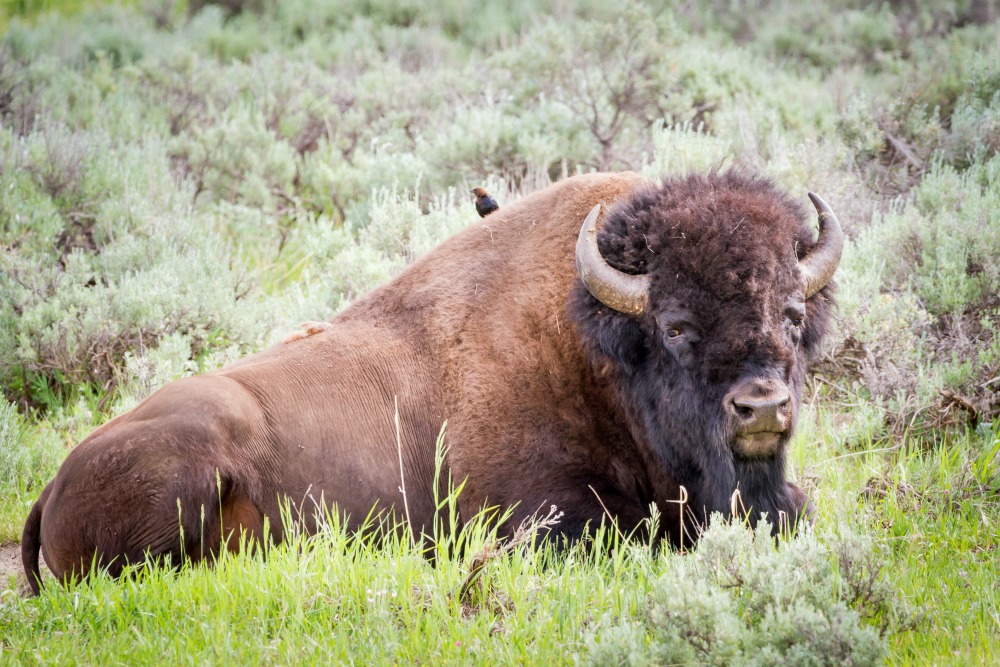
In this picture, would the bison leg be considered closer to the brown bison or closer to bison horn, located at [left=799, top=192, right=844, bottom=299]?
the brown bison

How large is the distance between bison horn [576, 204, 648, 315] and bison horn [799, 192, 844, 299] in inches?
28.9

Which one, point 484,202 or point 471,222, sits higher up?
point 484,202

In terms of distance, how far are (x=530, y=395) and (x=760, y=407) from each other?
3.79ft

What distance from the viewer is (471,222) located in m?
6.18

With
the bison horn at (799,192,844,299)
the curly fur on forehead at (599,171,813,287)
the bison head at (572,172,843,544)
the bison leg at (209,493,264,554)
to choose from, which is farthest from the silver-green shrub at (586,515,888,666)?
the bison leg at (209,493,264,554)

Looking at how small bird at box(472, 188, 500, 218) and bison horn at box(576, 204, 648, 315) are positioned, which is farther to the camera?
small bird at box(472, 188, 500, 218)

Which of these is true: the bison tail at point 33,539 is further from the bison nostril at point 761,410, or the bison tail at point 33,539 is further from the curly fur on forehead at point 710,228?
the bison nostril at point 761,410

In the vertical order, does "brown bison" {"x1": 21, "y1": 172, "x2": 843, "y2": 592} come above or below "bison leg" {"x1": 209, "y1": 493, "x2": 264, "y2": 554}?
above

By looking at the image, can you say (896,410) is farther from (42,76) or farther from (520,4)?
(520,4)

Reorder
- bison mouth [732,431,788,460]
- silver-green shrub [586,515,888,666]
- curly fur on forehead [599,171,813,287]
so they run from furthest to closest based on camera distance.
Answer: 1. curly fur on forehead [599,171,813,287]
2. bison mouth [732,431,788,460]
3. silver-green shrub [586,515,888,666]

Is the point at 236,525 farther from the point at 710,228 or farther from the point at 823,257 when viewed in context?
the point at 823,257

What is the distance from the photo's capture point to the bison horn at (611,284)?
4391 millimetres

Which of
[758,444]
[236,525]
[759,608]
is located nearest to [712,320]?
[758,444]

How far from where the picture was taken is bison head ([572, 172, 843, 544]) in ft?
13.4
